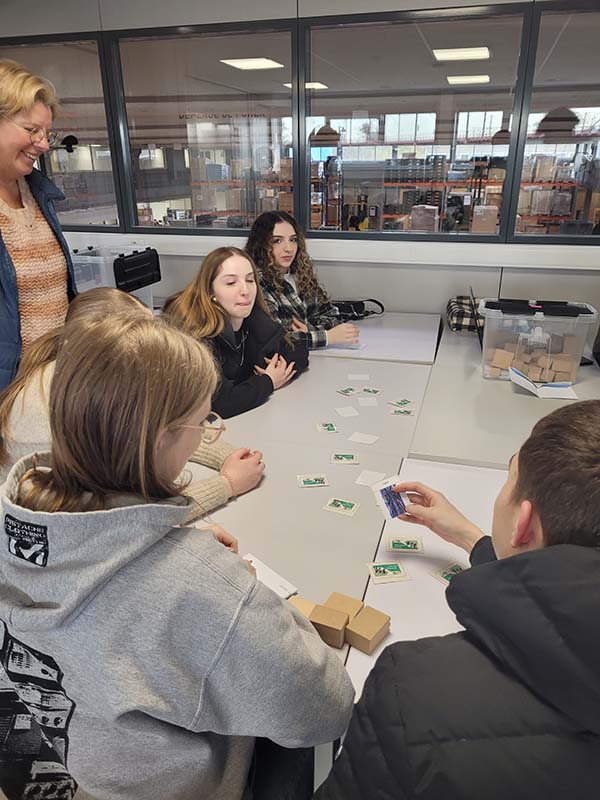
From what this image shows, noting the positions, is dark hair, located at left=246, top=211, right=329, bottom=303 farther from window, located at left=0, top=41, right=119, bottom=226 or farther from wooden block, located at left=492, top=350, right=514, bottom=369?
window, located at left=0, top=41, right=119, bottom=226

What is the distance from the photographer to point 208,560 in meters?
0.75

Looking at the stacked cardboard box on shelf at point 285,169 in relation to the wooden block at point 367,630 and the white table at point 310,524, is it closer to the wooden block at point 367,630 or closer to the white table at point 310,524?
the white table at point 310,524

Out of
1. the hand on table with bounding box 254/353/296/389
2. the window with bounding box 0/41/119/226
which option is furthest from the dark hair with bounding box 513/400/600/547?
the window with bounding box 0/41/119/226

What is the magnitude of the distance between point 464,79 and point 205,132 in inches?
71.5

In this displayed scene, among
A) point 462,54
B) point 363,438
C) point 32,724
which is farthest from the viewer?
point 462,54

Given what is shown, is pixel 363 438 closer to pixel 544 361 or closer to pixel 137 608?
pixel 544 361

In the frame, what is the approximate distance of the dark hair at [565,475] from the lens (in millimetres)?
718

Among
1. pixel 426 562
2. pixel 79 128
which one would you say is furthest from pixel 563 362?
pixel 79 128

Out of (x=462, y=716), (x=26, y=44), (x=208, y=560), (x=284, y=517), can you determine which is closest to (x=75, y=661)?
(x=208, y=560)

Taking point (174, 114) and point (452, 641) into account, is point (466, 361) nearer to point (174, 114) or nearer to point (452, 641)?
point (452, 641)

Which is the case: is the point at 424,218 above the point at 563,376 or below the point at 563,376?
above

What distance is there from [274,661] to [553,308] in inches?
82.0

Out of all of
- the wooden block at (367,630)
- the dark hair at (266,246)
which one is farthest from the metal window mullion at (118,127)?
the wooden block at (367,630)

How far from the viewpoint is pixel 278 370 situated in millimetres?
2311
